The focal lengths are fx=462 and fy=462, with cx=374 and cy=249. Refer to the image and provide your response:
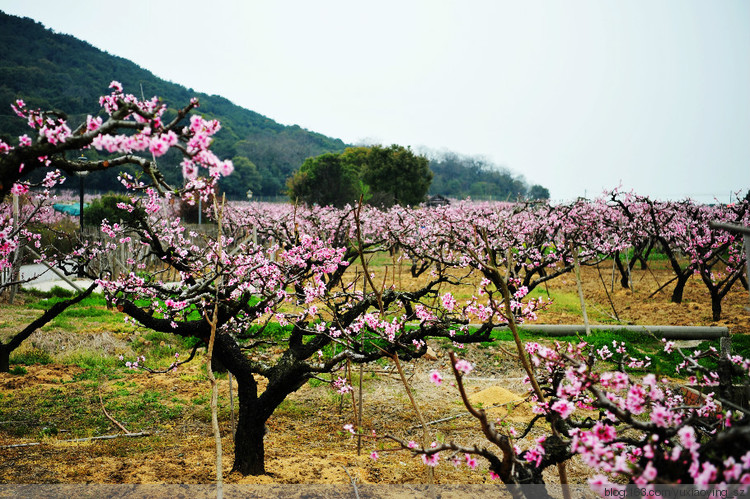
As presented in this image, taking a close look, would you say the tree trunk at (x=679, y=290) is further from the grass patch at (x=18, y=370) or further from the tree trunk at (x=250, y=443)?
the grass patch at (x=18, y=370)

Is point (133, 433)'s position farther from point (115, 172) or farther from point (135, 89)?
point (135, 89)

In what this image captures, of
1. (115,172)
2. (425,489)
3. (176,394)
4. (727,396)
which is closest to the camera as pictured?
(727,396)

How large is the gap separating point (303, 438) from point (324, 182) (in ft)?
134

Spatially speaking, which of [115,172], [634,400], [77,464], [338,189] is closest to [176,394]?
[77,464]

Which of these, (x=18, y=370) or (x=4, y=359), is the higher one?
(x=4, y=359)

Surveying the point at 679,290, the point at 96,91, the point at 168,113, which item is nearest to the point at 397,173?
the point at 168,113

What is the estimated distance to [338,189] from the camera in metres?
45.6

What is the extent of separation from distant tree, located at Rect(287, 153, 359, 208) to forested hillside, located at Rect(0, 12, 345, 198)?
13.2 m

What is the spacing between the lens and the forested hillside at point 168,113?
51.8m

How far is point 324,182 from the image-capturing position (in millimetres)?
45531

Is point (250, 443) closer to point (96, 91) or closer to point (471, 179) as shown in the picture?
point (96, 91)

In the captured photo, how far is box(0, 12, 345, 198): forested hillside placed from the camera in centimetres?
5278

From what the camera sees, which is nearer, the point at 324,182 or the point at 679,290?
the point at 679,290

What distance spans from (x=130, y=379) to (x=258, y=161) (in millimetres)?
63059
